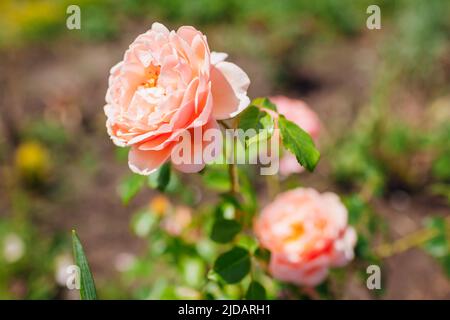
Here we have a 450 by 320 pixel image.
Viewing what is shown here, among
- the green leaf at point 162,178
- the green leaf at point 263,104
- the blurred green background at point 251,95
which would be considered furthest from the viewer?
the blurred green background at point 251,95

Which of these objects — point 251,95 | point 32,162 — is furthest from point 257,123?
point 251,95

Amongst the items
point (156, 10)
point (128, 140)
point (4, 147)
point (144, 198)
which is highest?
point (156, 10)

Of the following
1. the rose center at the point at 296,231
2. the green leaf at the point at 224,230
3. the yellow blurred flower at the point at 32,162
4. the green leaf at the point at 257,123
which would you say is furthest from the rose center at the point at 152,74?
the yellow blurred flower at the point at 32,162

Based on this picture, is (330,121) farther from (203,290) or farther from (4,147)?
(203,290)

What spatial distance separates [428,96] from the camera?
307cm

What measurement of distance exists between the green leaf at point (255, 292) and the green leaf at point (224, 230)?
9 centimetres

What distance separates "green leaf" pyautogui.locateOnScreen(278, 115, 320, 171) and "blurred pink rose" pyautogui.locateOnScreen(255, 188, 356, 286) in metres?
0.27

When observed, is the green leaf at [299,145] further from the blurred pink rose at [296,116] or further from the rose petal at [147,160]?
the blurred pink rose at [296,116]

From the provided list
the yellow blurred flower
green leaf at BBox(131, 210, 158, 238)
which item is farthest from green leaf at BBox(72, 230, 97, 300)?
the yellow blurred flower

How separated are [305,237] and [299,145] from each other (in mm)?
288

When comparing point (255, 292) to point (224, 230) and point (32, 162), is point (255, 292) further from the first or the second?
point (32, 162)

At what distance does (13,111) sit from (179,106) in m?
2.60

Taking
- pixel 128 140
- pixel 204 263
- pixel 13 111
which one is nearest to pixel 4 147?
pixel 13 111

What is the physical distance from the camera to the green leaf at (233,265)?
86 centimetres
